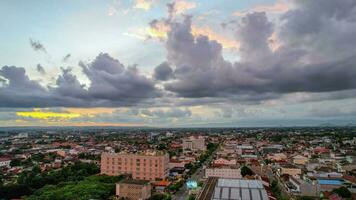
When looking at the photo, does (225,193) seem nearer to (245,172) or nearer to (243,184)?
(243,184)

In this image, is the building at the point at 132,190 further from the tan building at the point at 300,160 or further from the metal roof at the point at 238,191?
the tan building at the point at 300,160

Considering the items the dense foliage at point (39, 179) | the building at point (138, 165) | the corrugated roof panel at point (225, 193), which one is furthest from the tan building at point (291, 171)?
the dense foliage at point (39, 179)

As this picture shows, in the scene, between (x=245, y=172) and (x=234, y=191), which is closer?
(x=234, y=191)

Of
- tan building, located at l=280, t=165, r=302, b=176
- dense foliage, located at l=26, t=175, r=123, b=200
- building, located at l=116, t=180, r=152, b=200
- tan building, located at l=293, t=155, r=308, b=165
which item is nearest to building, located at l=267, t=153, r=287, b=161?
tan building, located at l=293, t=155, r=308, b=165

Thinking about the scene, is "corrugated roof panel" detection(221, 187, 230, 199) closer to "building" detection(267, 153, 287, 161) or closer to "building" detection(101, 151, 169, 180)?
"building" detection(101, 151, 169, 180)

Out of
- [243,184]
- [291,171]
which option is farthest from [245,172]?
[243,184]

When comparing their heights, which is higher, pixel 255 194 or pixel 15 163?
pixel 255 194

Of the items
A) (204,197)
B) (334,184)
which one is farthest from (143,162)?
(334,184)
